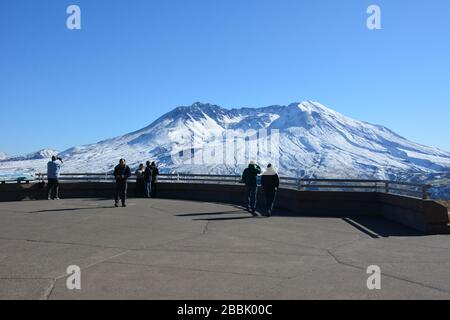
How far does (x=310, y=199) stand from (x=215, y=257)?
8.12 metres

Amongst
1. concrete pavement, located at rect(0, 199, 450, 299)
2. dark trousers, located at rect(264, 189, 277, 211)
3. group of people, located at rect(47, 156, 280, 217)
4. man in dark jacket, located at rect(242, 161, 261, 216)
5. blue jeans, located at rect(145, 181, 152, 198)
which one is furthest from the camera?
blue jeans, located at rect(145, 181, 152, 198)

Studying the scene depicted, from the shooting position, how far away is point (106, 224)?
12.1 m

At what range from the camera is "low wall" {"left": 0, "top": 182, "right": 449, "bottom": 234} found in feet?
38.0

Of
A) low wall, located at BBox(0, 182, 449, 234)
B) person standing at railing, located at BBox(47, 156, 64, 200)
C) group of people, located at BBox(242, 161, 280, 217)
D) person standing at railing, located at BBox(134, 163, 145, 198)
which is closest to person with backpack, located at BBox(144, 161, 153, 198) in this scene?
person standing at railing, located at BBox(134, 163, 145, 198)

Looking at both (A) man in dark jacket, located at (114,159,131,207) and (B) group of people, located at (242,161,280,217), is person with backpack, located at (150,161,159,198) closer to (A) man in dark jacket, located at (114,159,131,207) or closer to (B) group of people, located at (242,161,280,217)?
(A) man in dark jacket, located at (114,159,131,207)

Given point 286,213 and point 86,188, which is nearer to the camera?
point 286,213

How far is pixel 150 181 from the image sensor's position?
2158cm

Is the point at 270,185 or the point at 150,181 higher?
the point at 270,185

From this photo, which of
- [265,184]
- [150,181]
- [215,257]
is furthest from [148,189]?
[215,257]

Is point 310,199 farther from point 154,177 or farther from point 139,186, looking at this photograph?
point 139,186

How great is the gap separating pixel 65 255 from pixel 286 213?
29.1 ft
